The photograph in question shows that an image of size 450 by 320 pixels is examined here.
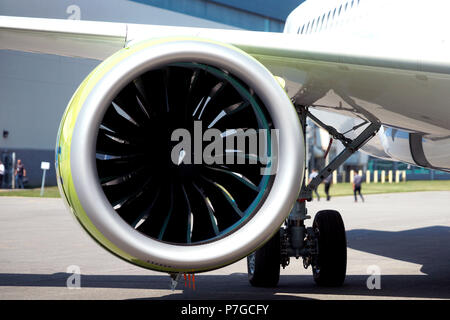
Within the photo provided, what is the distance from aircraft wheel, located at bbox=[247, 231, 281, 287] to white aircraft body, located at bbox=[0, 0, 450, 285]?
165cm

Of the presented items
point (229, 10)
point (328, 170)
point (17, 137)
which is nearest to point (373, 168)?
point (229, 10)

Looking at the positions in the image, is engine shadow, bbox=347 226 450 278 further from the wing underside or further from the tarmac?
the wing underside

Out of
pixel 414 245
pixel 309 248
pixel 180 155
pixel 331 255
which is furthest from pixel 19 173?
pixel 180 155

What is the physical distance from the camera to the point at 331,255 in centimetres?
748

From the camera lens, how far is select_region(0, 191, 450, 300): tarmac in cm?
693

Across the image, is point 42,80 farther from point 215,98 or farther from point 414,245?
point 215,98

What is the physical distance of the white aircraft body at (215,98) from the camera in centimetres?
440

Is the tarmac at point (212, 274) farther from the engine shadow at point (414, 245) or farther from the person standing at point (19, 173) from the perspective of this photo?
the person standing at point (19, 173)

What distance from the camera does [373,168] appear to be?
214 feet

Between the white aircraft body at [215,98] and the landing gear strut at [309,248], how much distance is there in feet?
4.27

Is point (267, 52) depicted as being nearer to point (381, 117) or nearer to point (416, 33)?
point (416, 33)
